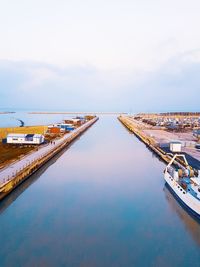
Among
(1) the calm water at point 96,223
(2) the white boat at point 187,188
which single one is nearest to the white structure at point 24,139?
(1) the calm water at point 96,223

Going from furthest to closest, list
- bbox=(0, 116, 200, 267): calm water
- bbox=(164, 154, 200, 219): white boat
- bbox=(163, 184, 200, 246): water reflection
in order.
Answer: bbox=(164, 154, 200, 219): white boat < bbox=(163, 184, 200, 246): water reflection < bbox=(0, 116, 200, 267): calm water

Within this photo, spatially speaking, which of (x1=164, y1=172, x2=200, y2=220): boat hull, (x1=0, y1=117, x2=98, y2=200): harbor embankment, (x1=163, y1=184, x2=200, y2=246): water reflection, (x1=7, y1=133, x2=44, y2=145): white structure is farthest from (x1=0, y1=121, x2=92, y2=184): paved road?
(x1=164, y1=172, x2=200, y2=220): boat hull

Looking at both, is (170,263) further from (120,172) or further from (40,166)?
(40,166)

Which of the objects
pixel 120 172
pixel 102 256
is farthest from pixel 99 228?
pixel 120 172

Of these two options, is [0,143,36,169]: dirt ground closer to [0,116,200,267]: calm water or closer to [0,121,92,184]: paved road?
[0,121,92,184]: paved road

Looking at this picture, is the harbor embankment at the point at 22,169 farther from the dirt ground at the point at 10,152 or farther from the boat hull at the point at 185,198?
the boat hull at the point at 185,198

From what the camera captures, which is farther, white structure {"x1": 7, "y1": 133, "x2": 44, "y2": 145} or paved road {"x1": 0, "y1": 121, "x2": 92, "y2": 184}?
white structure {"x1": 7, "y1": 133, "x2": 44, "y2": 145}
